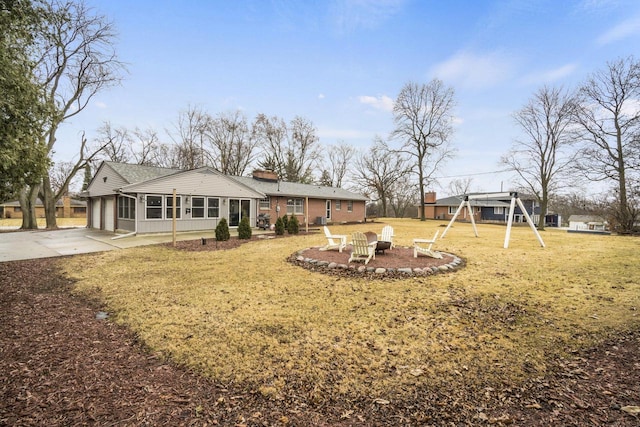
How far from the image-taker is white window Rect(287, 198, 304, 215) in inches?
933

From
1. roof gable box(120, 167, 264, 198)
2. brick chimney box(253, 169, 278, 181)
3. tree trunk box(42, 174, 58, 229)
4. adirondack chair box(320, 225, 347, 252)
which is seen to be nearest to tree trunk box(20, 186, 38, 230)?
tree trunk box(42, 174, 58, 229)

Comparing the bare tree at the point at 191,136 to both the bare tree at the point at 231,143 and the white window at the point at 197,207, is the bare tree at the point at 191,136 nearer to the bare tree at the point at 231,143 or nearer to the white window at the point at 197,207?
the bare tree at the point at 231,143

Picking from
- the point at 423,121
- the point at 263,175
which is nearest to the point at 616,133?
the point at 423,121

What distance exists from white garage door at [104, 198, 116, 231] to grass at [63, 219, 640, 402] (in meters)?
11.5

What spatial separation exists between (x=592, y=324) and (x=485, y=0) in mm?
11593

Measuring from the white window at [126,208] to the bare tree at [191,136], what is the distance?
16549 mm

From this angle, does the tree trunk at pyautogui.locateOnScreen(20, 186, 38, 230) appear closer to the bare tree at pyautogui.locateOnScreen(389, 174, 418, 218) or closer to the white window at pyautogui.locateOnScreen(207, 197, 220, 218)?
the white window at pyautogui.locateOnScreen(207, 197, 220, 218)

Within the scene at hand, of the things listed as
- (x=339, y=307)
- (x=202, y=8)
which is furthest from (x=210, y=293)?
(x=202, y=8)

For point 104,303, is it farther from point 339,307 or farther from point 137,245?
point 137,245

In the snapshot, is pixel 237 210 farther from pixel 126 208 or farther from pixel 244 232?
pixel 126 208

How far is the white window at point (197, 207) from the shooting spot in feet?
57.5

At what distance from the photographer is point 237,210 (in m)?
19.9

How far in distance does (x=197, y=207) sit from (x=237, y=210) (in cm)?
288

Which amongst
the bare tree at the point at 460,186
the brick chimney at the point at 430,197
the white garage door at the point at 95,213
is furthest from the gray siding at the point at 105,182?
the bare tree at the point at 460,186
